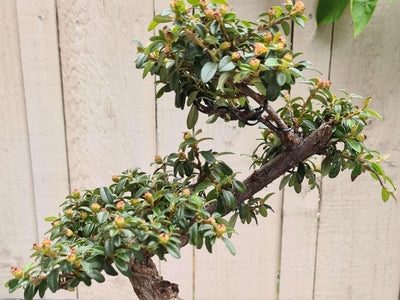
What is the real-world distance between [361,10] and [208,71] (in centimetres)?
65

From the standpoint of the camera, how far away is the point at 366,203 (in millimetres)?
1273

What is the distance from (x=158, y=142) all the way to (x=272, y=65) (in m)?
0.76

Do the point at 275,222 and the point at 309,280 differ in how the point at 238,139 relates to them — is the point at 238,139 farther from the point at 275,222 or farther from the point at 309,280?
the point at 309,280

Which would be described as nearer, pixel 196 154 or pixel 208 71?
pixel 208 71

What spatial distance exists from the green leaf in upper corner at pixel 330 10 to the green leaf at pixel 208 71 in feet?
2.25

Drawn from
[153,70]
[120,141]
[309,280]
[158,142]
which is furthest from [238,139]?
[153,70]

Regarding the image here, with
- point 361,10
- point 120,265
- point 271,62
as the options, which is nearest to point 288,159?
point 271,62

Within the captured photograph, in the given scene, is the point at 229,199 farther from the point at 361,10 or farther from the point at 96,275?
the point at 361,10

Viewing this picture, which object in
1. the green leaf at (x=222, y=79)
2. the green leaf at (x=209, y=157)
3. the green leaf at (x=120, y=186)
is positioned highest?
the green leaf at (x=222, y=79)

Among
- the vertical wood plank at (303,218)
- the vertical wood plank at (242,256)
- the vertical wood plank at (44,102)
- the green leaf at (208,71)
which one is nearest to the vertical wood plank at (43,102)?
the vertical wood plank at (44,102)

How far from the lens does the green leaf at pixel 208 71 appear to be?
0.53 meters

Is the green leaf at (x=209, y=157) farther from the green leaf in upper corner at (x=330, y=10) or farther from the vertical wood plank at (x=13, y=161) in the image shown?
the vertical wood plank at (x=13, y=161)

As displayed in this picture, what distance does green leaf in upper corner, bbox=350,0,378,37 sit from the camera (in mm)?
1002

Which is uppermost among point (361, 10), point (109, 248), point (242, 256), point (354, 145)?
point (361, 10)
